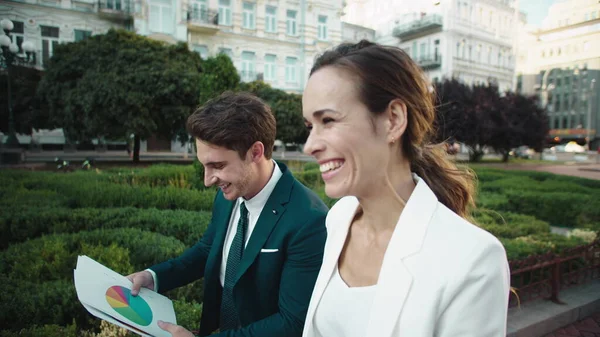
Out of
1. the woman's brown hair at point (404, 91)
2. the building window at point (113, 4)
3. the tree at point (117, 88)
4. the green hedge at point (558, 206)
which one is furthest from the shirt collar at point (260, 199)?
the building window at point (113, 4)

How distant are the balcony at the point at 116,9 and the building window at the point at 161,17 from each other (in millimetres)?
1166

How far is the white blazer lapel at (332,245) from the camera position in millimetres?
1386

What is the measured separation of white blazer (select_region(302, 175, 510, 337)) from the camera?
3.19ft

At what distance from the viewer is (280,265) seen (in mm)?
1823

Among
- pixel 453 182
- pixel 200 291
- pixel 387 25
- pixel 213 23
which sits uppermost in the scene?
pixel 213 23

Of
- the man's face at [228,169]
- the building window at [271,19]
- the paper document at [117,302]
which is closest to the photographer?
the paper document at [117,302]

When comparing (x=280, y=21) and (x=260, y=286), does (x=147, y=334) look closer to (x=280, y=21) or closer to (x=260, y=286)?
(x=260, y=286)

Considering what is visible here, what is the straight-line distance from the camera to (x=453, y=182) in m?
1.44

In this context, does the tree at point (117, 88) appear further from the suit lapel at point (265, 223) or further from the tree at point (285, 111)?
the suit lapel at point (265, 223)

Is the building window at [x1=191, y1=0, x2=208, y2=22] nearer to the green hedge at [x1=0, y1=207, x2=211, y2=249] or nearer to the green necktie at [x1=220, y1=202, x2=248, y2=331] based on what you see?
the green hedge at [x1=0, y1=207, x2=211, y2=249]

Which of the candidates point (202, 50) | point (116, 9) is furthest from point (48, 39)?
point (202, 50)

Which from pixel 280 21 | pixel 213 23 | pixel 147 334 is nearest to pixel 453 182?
pixel 147 334

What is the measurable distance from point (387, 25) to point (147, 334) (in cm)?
886

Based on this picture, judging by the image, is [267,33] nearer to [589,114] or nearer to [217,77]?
[217,77]
